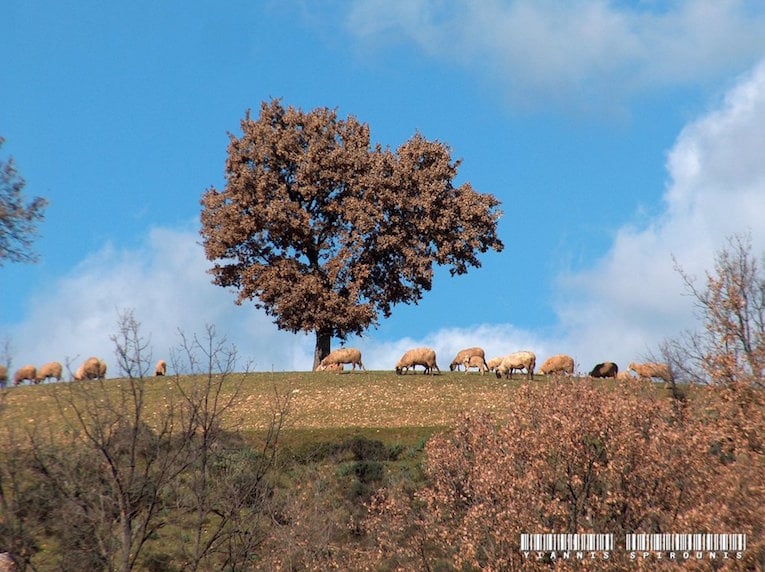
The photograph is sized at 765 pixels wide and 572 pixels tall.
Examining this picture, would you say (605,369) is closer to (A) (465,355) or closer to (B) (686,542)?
(A) (465,355)

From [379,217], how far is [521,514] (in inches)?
1697

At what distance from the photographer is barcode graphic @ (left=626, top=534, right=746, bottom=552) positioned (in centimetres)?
1378

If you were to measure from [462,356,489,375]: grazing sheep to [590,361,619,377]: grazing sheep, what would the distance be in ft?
22.7

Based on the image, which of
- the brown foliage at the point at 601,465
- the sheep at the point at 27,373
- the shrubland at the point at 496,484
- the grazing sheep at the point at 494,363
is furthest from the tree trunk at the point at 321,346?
the brown foliage at the point at 601,465

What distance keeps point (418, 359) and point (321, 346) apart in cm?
956

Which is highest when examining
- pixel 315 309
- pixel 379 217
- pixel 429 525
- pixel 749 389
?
pixel 379 217

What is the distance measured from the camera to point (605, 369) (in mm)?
54188

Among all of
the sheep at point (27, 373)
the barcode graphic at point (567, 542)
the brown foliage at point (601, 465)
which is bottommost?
the barcode graphic at point (567, 542)

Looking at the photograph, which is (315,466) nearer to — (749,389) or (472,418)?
(472,418)

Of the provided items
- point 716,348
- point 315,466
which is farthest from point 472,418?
point 315,466

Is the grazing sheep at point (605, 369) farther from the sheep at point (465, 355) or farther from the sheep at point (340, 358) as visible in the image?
the sheep at point (340, 358)

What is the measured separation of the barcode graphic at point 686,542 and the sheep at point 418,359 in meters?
37.9

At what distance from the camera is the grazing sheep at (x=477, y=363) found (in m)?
56.0

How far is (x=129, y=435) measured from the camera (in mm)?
17641
